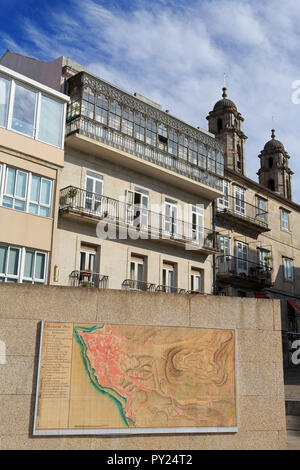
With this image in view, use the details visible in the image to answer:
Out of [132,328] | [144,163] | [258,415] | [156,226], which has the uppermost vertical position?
[144,163]

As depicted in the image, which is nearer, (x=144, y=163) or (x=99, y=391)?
(x=99, y=391)

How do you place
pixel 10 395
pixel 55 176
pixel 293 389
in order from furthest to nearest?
1. pixel 55 176
2. pixel 293 389
3. pixel 10 395

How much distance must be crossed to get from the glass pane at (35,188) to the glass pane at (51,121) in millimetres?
1675

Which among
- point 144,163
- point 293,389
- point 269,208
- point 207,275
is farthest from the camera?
point 269,208

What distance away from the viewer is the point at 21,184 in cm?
1834

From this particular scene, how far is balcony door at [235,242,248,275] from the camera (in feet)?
107

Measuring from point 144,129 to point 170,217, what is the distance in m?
4.85

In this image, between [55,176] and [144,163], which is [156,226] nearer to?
[144,163]

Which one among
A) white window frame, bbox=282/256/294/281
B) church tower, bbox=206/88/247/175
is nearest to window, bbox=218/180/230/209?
white window frame, bbox=282/256/294/281

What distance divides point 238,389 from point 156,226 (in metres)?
15.9

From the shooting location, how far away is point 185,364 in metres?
10.5

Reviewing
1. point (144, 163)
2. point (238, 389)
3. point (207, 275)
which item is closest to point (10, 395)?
point (238, 389)

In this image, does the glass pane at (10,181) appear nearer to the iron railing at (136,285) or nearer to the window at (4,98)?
the window at (4,98)

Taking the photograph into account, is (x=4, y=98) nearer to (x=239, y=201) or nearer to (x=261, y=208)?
(x=239, y=201)
